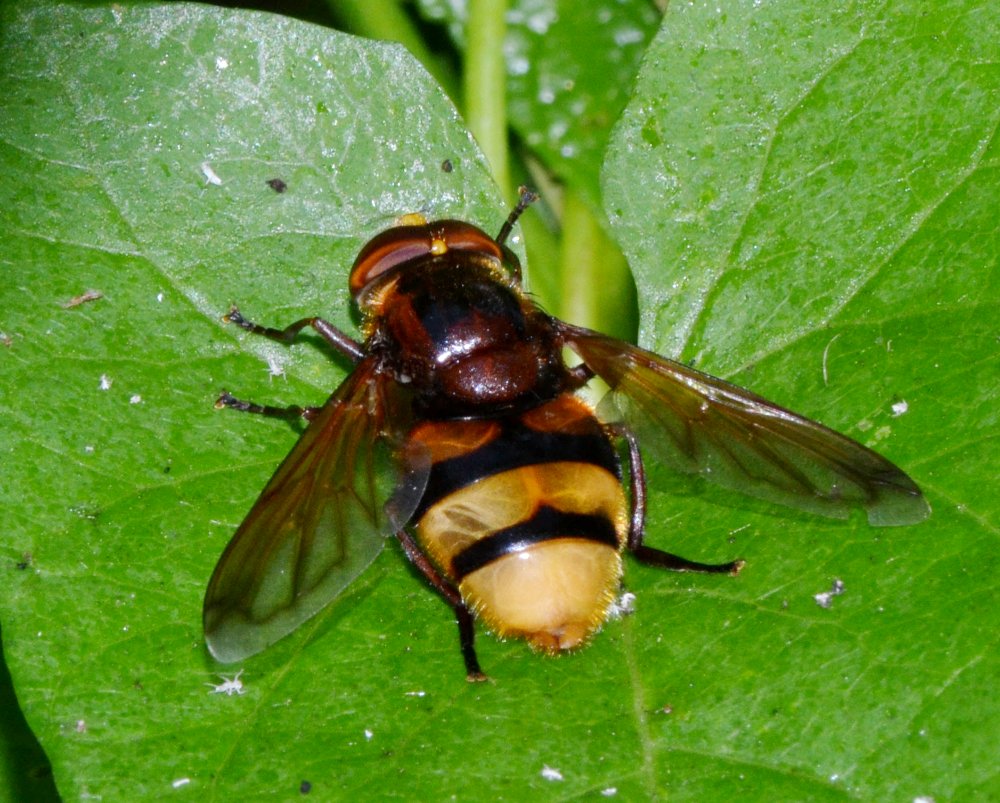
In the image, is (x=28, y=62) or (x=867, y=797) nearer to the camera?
(x=867, y=797)

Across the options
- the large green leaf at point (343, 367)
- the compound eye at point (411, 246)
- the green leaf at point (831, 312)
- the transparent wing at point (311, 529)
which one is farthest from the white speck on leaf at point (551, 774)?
the compound eye at point (411, 246)

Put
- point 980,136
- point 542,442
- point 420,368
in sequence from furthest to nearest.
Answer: point 980,136 → point 420,368 → point 542,442

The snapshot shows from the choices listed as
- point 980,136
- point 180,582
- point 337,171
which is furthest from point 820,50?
point 180,582

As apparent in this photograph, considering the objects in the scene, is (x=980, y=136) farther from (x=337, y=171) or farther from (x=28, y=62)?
(x=28, y=62)

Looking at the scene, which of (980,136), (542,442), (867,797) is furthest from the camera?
(980,136)

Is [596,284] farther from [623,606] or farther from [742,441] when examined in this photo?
[623,606]

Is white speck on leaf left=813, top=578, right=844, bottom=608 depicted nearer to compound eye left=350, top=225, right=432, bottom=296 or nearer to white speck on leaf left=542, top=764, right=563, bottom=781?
white speck on leaf left=542, top=764, right=563, bottom=781

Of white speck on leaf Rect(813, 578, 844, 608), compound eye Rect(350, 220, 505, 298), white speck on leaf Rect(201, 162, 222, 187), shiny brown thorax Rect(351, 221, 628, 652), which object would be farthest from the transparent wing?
white speck on leaf Rect(813, 578, 844, 608)
